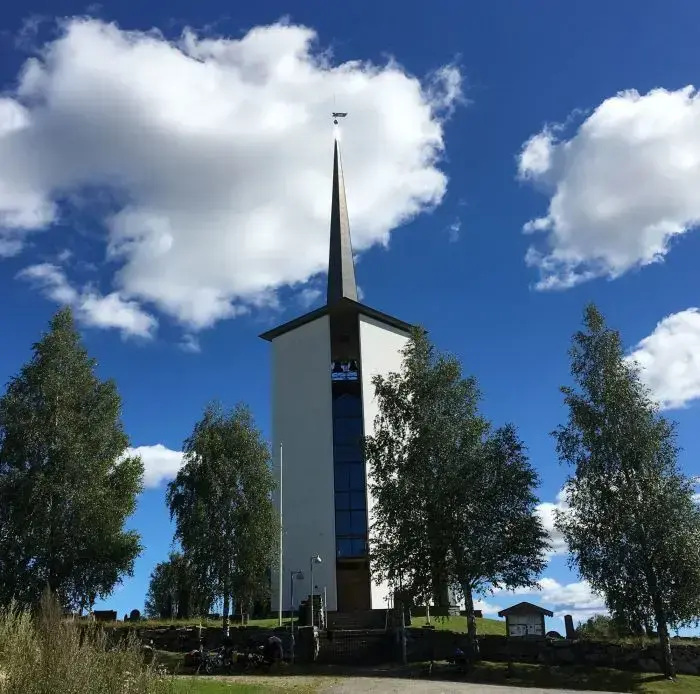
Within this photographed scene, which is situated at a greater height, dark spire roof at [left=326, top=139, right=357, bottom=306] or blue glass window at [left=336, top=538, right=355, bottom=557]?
dark spire roof at [left=326, top=139, right=357, bottom=306]

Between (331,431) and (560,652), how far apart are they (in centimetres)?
2936

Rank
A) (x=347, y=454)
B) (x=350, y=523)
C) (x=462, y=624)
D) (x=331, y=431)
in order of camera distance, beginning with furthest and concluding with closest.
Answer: (x=331, y=431) → (x=347, y=454) → (x=350, y=523) → (x=462, y=624)

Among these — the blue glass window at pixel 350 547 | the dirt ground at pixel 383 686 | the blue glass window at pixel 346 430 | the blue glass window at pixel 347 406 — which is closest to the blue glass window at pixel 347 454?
the blue glass window at pixel 346 430

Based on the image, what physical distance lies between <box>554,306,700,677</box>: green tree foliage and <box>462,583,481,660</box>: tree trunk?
3909mm

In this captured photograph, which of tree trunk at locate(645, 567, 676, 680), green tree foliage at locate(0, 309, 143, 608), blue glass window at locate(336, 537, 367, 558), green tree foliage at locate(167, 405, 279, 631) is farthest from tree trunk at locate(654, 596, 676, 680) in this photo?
blue glass window at locate(336, 537, 367, 558)

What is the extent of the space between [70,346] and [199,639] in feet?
47.5

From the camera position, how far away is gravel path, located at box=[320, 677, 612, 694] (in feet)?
56.6

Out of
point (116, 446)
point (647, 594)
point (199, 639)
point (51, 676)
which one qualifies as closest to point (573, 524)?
point (647, 594)

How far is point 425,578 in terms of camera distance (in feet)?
Result: 85.8

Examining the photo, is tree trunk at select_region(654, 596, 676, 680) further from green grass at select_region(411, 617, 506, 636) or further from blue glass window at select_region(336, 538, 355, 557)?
blue glass window at select_region(336, 538, 355, 557)

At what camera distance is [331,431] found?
5025 centimetres

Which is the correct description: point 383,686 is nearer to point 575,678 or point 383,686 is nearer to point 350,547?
point 575,678

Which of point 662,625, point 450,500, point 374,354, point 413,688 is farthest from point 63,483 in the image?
point 374,354

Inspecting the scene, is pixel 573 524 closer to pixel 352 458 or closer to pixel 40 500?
pixel 40 500
